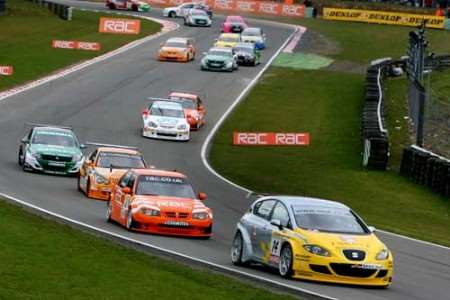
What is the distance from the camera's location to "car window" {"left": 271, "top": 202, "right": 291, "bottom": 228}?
63.1 ft

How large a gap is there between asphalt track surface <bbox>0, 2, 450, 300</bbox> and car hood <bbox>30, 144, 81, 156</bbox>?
2.28 ft

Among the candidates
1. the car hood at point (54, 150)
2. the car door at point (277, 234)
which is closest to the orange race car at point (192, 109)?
the car hood at point (54, 150)

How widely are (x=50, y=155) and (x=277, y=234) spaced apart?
1640 cm

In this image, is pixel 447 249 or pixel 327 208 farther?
pixel 447 249

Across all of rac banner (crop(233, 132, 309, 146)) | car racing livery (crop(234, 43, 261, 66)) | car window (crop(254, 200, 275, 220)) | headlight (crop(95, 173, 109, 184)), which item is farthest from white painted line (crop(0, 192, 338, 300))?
car racing livery (crop(234, 43, 261, 66))

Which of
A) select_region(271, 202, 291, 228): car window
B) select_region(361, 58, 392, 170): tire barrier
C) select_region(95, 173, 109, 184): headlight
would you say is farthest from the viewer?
select_region(361, 58, 392, 170): tire barrier

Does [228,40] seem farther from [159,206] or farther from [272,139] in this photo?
[159,206]

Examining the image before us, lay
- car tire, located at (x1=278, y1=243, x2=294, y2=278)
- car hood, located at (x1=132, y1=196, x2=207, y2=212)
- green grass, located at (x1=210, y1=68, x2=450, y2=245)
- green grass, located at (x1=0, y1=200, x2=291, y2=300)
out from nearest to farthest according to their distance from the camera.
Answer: green grass, located at (x1=0, y1=200, x2=291, y2=300) < car tire, located at (x1=278, y1=243, x2=294, y2=278) < car hood, located at (x1=132, y1=196, x2=207, y2=212) < green grass, located at (x1=210, y1=68, x2=450, y2=245)

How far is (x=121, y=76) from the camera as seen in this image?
207 ft

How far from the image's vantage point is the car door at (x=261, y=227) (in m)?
19.4

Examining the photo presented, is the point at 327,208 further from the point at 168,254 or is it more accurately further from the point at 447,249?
the point at 447,249

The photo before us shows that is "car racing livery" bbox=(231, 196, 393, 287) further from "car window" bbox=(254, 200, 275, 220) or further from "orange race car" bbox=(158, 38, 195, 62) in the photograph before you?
"orange race car" bbox=(158, 38, 195, 62)

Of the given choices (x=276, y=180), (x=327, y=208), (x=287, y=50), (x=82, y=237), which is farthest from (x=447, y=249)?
(x=287, y=50)

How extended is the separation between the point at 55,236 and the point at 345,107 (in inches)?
1438
